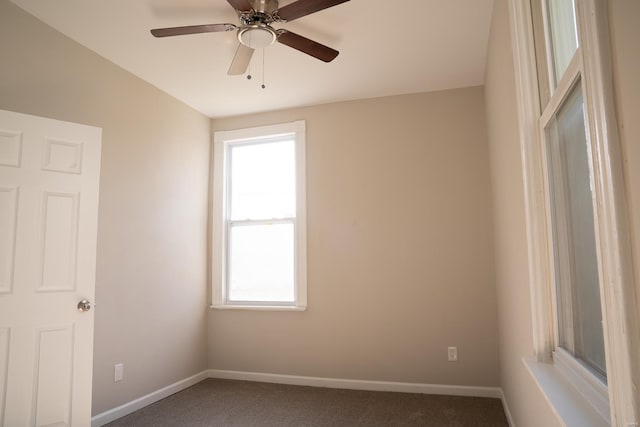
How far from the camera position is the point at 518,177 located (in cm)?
205

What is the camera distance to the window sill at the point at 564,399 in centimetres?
107

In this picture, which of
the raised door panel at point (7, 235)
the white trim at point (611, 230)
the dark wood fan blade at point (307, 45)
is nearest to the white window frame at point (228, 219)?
the dark wood fan blade at point (307, 45)

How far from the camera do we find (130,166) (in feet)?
11.6

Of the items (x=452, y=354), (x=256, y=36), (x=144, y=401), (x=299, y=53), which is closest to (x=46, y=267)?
(x=144, y=401)

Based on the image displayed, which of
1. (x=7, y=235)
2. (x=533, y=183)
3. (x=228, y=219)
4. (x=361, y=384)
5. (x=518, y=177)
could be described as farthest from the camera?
(x=228, y=219)

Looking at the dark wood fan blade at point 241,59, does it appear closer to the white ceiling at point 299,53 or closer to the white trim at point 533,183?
the white ceiling at point 299,53

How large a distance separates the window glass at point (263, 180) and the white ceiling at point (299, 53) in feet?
1.70

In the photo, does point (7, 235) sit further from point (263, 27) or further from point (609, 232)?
point (609, 232)

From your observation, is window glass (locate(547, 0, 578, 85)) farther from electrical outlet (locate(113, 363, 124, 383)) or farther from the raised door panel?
electrical outlet (locate(113, 363, 124, 383))

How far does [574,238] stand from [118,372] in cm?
330

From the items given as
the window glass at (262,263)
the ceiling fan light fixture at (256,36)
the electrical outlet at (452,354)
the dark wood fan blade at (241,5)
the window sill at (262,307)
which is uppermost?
the dark wood fan blade at (241,5)

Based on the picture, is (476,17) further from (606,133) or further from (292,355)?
(292,355)

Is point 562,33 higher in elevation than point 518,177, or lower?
higher

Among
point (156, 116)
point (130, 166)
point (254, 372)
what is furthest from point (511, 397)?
point (156, 116)
